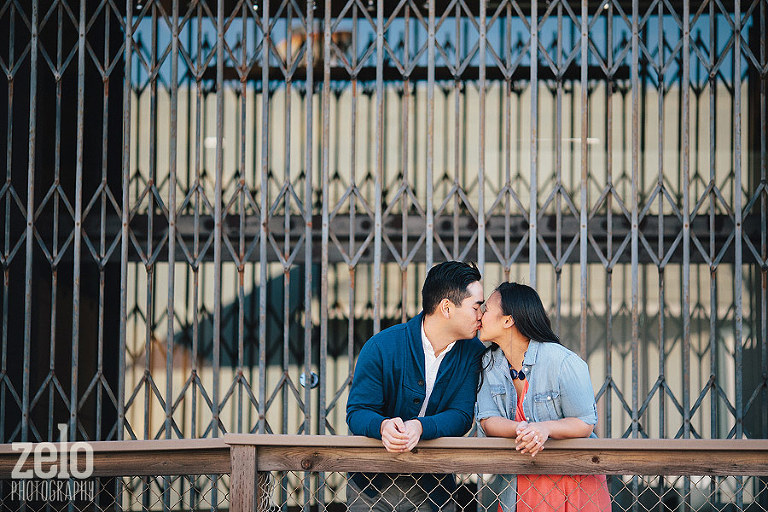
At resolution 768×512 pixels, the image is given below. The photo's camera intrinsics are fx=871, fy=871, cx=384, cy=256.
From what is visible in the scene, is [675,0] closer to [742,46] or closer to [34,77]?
[742,46]

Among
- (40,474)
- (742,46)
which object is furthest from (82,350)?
(742,46)

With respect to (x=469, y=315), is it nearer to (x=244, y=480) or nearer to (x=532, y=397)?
(x=532, y=397)

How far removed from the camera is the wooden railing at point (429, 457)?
2.53 metres

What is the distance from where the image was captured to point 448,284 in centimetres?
291

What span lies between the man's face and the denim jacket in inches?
5.9

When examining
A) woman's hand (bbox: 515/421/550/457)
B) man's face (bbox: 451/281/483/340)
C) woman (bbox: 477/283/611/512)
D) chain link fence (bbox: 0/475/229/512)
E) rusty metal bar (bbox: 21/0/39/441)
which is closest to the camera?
woman's hand (bbox: 515/421/550/457)

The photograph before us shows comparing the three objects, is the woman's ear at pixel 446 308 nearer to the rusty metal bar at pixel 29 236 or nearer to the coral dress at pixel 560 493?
the coral dress at pixel 560 493

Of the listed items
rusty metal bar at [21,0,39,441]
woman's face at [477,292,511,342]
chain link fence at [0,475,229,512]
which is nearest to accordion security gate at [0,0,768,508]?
chain link fence at [0,475,229,512]

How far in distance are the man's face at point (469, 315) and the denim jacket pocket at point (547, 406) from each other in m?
0.30

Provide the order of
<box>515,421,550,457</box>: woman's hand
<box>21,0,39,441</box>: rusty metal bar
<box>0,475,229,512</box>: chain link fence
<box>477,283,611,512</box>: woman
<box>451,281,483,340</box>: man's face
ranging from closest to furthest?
<box>515,421,550,457</box>: woman's hand, <box>477,283,611,512</box>: woman, <box>451,281,483,340</box>: man's face, <box>0,475,229,512</box>: chain link fence, <box>21,0,39,441</box>: rusty metal bar

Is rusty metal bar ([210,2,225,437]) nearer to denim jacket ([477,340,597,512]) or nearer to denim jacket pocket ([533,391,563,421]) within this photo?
denim jacket ([477,340,597,512])

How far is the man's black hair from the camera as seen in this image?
2.89m

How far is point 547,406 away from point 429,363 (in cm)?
42

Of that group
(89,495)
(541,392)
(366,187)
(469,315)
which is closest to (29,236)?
(89,495)
